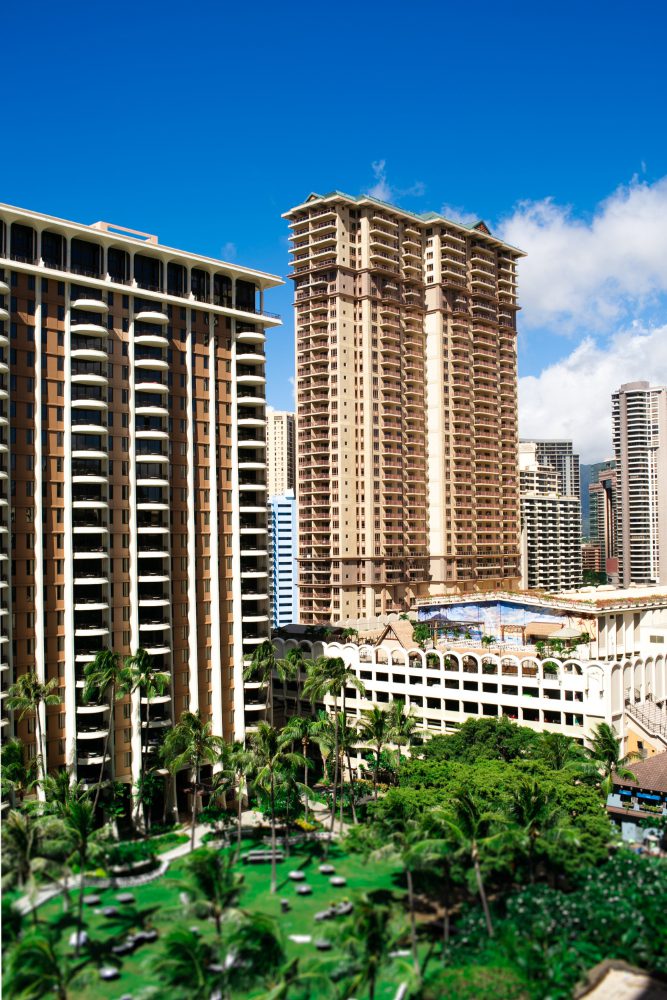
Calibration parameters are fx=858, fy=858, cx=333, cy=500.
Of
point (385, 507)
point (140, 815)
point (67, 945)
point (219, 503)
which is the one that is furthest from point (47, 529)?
point (385, 507)

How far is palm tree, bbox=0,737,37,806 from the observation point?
72562 mm

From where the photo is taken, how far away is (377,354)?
527ft

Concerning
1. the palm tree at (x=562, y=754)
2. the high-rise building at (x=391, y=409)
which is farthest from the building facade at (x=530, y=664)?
the high-rise building at (x=391, y=409)

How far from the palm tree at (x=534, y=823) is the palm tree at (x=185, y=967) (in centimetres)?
2165

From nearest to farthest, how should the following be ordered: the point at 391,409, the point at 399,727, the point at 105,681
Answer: the point at 105,681 → the point at 399,727 → the point at 391,409

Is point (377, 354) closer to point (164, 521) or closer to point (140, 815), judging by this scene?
point (164, 521)

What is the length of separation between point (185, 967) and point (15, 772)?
4009 centimetres

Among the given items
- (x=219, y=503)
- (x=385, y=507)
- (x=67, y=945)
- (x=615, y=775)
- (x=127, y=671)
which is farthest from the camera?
(x=385, y=507)

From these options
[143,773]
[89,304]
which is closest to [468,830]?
[143,773]

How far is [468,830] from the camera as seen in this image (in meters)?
53.7

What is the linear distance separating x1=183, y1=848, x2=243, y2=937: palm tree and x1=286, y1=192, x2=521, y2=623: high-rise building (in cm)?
10590

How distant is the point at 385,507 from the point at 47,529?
85.1 meters

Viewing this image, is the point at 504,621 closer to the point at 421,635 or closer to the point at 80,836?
the point at 421,635

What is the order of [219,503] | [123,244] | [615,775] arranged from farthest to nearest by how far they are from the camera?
1. [219,503]
2. [123,244]
3. [615,775]
